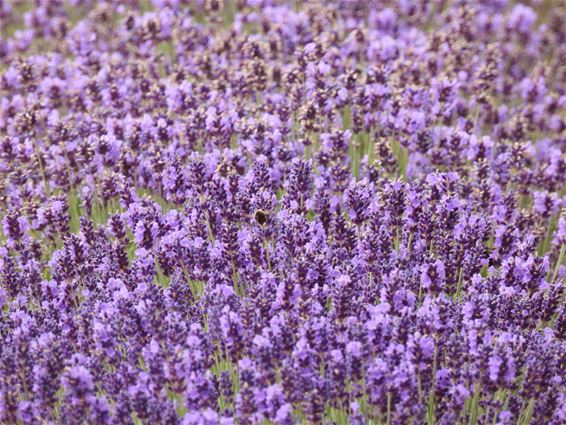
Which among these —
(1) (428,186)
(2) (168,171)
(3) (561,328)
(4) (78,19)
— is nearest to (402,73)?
(1) (428,186)

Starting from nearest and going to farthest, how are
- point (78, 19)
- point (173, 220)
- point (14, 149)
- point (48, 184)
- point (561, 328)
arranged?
point (561, 328), point (173, 220), point (14, 149), point (48, 184), point (78, 19)

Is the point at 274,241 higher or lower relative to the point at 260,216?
lower

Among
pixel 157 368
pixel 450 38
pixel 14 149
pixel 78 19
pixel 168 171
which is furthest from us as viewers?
pixel 78 19

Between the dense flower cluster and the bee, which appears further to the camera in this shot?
the bee

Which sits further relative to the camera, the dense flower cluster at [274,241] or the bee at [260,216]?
the bee at [260,216]

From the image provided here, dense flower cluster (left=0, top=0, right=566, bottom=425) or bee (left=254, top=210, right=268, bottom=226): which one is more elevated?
bee (left=254, top=210, right=268, bottom=226)

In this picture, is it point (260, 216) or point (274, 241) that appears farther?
point (274, 241)

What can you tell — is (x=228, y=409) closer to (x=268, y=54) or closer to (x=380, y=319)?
(x=380, y=319)

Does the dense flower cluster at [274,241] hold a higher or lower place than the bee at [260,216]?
lower
